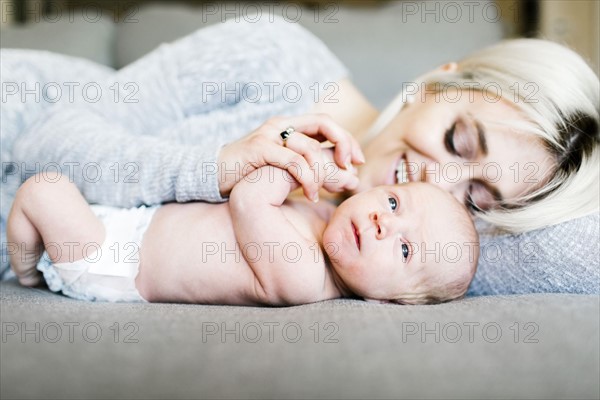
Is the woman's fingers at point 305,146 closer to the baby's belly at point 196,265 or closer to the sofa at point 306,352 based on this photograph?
the baby's belly at point 196,265

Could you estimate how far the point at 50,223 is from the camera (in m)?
0.87

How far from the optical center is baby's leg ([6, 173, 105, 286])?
0.87 metres

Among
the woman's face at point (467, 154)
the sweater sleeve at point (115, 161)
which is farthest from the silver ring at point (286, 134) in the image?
the woman's face at point (467, 154)

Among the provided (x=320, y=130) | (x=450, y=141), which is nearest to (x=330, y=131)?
(x=320, y=130)

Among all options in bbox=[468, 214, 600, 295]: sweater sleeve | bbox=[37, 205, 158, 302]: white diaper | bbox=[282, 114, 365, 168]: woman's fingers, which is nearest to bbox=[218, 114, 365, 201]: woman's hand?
bbox=[282, 114, 365, 168]: woman's fingers

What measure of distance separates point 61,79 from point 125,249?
510mm

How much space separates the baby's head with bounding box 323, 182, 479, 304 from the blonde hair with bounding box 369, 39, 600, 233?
16cm

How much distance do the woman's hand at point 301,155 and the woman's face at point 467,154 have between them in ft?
0.65

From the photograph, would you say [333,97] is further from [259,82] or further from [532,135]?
[532,135]

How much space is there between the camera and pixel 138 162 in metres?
0.97

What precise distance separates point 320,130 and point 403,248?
0.24m

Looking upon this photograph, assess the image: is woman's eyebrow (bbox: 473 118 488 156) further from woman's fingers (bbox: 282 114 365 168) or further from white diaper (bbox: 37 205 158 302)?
white diaper (bbox: 37 205 158 302)

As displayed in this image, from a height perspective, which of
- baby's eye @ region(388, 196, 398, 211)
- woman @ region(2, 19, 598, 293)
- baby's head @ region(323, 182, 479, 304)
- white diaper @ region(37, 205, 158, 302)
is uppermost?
woman @ region(2, 19, 598, 293)

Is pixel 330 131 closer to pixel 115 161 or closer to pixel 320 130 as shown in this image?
pixel 320 130
